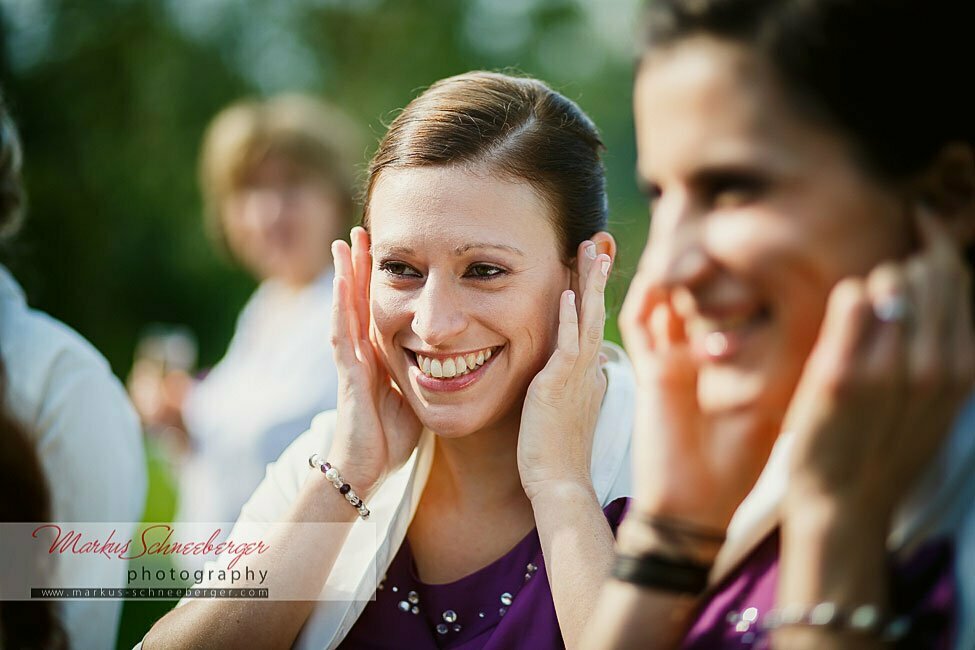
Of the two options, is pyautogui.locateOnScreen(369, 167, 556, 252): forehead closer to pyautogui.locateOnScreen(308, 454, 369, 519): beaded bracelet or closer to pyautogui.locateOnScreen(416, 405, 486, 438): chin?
pyautogui.locateOnScreen(416, 405, 486, 438): chin

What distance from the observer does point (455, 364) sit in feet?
6.77

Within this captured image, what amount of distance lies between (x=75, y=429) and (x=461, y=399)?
48.2 inches

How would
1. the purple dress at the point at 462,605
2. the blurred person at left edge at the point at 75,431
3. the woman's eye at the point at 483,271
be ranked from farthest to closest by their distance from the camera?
the blurred person at left edge at the point at 75,431, the woman's eye at the point at 483,271, the purple dress at the point at 462,605

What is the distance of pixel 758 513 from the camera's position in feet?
4.71

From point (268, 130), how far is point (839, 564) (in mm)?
3828

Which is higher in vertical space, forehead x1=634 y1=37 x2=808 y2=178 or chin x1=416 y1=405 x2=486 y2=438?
forehead x1=634 y1=37 x2=808 y2=178

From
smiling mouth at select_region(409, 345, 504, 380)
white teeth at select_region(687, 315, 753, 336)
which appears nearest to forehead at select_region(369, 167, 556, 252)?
smiling mouth at select_region(409, 345, 504, 380)

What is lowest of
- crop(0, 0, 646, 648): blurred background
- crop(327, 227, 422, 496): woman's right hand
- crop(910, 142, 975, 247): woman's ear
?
crop(0, 0, 646, 648): blurred background

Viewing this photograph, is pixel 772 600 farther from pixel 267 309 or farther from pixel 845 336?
pixel 267 309

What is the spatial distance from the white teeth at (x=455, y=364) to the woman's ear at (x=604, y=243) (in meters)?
0.37

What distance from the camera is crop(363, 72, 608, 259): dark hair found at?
2.08 m

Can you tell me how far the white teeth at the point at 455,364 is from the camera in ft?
6.77

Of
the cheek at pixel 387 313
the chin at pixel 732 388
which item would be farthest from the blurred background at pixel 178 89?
the chin at pixel 732 388

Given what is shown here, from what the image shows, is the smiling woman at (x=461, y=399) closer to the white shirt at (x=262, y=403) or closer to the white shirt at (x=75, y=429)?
the white shirt at (x=75, y=429)
